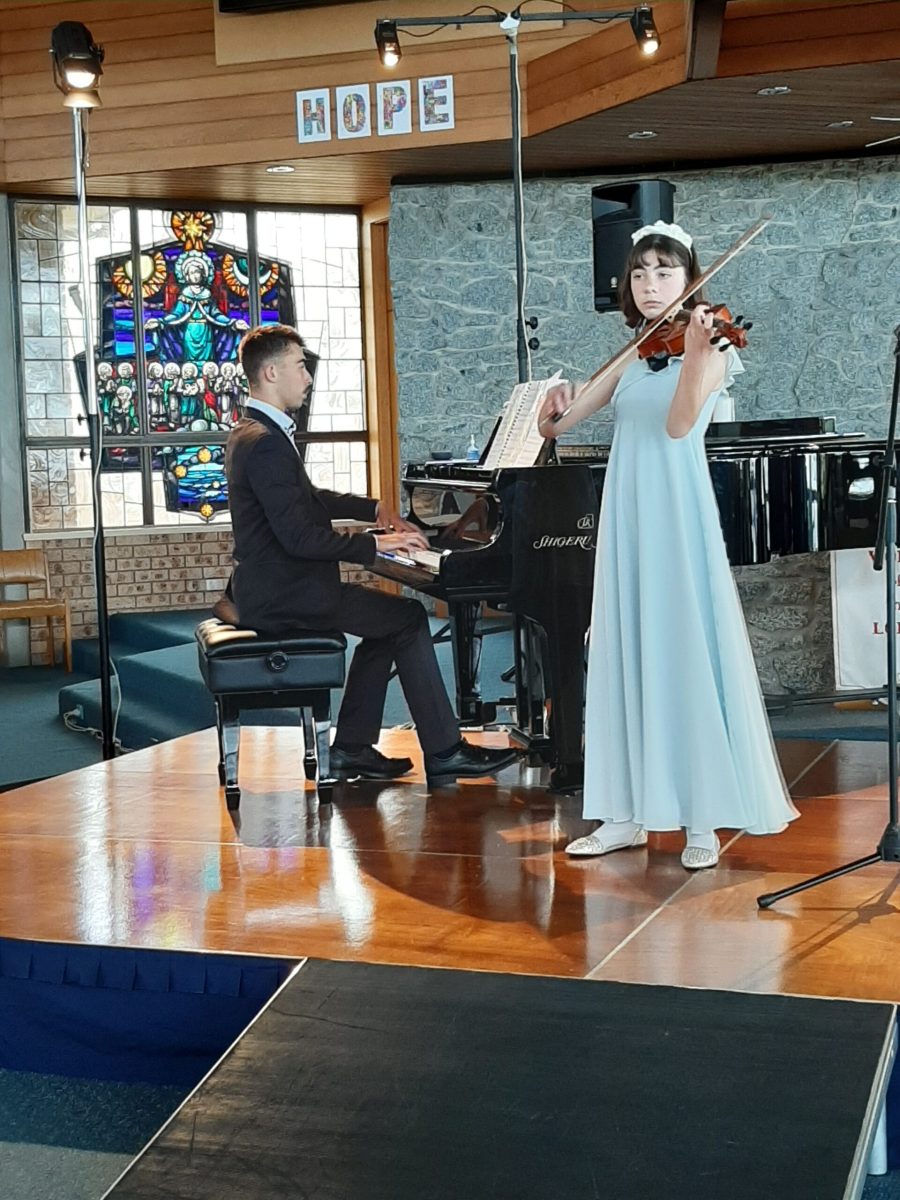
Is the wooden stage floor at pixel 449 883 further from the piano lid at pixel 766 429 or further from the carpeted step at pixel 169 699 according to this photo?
the carpeted step at pixel 169 699

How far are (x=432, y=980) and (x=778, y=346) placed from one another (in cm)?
647

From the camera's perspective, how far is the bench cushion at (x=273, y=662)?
4.34 metres

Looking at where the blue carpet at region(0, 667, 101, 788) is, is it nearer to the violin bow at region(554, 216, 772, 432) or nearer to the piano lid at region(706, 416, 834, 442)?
the piano lid at region(706, 416, 834, 442)

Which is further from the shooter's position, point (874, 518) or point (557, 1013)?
point (874, 518)

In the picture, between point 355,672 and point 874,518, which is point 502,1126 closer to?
point 355,672

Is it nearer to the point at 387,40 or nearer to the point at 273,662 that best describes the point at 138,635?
the point at 387,40

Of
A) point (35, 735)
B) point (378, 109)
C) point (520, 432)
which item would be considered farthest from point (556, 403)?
point (378, 109)

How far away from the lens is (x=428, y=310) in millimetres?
9047

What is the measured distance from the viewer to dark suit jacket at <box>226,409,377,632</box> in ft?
14.2

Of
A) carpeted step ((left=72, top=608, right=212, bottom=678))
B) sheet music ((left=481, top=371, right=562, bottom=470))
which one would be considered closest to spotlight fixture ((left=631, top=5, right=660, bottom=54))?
sheet music ((left=481, top=371, right=562, bottom=470))

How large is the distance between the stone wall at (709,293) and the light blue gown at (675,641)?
488cm

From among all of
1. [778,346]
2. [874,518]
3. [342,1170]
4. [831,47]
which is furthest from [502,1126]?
[778,346]

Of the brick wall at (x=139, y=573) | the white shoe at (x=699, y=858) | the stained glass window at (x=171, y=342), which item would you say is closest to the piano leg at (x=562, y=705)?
the white shoe at (x=699, y=858)

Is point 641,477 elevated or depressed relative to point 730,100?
depressed
